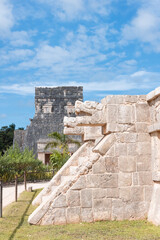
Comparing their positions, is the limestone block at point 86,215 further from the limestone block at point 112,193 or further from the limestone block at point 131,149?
the limestone block at point 131,149

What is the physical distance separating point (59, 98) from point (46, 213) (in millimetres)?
23792

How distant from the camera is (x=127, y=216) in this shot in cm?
617

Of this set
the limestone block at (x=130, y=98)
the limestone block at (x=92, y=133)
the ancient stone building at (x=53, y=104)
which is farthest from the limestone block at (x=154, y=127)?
the ancient stone building at (x=53, y=104)

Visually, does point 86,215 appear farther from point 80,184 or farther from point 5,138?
point 5,138

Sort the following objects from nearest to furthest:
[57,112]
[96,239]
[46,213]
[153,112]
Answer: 1. [96,239]
2. [46,213]
3. [153,112]
4. [57,112]

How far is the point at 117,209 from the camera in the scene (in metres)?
6.14

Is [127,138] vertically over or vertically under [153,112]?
under

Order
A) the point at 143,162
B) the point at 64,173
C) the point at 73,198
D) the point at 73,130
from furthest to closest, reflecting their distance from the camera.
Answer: the point at 73,130
the point at 64,173
the point at 143,162
the point at 73,198

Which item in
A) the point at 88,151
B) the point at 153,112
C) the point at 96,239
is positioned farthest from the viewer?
the point at 88,151

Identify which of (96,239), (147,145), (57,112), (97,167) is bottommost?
(96,239)

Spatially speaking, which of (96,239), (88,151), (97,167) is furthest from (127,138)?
(88,151)

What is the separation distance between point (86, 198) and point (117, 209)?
0.68m

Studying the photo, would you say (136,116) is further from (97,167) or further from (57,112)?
(57,112)

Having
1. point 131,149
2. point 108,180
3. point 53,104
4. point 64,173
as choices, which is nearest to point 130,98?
point 131,149
